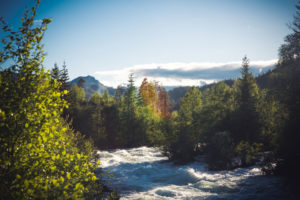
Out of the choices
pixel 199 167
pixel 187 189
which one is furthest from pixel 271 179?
pixel 199 167

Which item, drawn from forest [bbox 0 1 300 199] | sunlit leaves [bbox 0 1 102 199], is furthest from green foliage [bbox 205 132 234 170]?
sunlit leaves [bbox 0 1 102 199]

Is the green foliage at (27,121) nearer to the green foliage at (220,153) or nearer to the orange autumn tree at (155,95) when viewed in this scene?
the green foliage at (220,153)

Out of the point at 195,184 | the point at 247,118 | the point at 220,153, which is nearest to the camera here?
the point at 195,184

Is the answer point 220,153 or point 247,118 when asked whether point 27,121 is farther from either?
point 247,118

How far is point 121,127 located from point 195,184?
3140cm

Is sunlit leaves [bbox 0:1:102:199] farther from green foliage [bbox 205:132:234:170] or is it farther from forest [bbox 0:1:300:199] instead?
green foliage [bbox 205:132:234:170]

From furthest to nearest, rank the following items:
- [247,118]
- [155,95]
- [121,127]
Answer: [155,95]
[121,127]
[247,118]

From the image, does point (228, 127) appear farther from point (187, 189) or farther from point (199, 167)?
point (187, 189)

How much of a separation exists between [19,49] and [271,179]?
17.0 m

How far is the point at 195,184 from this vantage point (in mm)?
15930

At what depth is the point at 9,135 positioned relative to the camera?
5.19 meters

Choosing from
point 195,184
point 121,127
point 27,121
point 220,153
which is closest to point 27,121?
point 27,121

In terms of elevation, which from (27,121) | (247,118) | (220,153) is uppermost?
(27,121)

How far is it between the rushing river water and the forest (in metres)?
1.39
